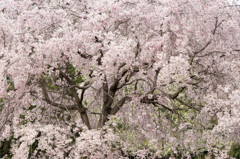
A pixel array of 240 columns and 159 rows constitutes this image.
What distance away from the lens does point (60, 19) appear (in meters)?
5.65

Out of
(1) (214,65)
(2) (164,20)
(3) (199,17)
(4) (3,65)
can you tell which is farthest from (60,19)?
(1) (214,65)

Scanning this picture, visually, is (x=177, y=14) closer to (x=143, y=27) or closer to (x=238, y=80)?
(x=143, y=27)

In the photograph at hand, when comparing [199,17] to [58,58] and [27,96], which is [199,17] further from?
[27,96]

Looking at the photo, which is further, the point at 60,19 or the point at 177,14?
the point at 60,19

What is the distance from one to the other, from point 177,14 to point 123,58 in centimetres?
142

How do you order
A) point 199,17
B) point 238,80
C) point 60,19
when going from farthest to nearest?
point 60,19 → point 199,17 → point 238,80

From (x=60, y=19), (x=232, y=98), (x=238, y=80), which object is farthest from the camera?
(x=60, y=19)

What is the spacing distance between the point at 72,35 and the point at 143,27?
166cm

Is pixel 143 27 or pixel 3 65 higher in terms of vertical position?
pixel 143 27

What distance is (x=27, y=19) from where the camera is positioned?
5.71 m

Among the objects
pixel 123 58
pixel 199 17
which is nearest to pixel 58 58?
pixel 123 58

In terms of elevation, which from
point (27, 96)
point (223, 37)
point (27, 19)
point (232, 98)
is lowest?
point (232, 98)

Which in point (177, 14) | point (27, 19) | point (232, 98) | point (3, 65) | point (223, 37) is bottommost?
point (232, 98)

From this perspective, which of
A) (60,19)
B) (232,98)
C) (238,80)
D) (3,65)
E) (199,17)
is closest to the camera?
(232,98)
